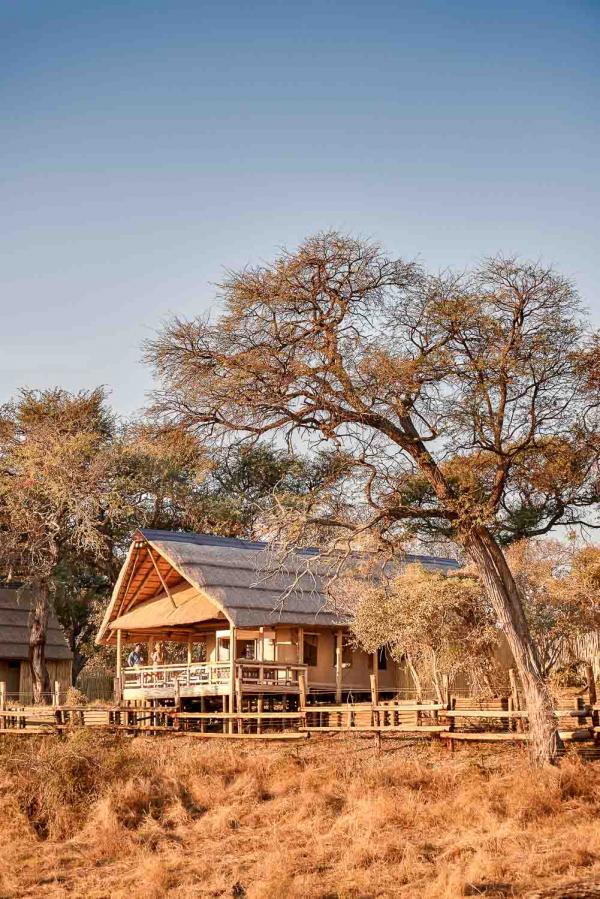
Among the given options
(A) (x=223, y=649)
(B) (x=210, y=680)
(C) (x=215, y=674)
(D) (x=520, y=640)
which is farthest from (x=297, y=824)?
(A) (x=223, y=649)

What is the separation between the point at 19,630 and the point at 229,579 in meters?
15.7

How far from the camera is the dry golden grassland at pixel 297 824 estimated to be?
15008 millimetres

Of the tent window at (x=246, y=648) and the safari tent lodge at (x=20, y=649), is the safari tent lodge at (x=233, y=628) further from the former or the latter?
the safari tent lodge at (x=20, y=649)

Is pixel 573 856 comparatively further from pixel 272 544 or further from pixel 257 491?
pixel 257 491

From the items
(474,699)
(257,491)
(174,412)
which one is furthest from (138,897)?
(257,491)

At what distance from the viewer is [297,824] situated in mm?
18047

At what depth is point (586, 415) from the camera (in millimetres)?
21938

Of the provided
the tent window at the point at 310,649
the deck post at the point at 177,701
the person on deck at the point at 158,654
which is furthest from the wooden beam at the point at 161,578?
the tent window at the point at 310,649

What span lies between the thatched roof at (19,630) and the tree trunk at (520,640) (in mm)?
25269

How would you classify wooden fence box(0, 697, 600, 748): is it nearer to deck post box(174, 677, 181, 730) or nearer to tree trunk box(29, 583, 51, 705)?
deck post box(174, 677, 181, 730)

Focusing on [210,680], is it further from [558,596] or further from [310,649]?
[558,596]

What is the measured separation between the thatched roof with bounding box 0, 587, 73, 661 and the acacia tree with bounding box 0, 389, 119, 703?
0.47 meters

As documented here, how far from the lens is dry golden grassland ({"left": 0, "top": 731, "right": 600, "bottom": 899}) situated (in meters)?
15.0

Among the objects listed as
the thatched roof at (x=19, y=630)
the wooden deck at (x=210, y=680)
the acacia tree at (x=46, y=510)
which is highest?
the acacia tree at (x=46, y=510)
